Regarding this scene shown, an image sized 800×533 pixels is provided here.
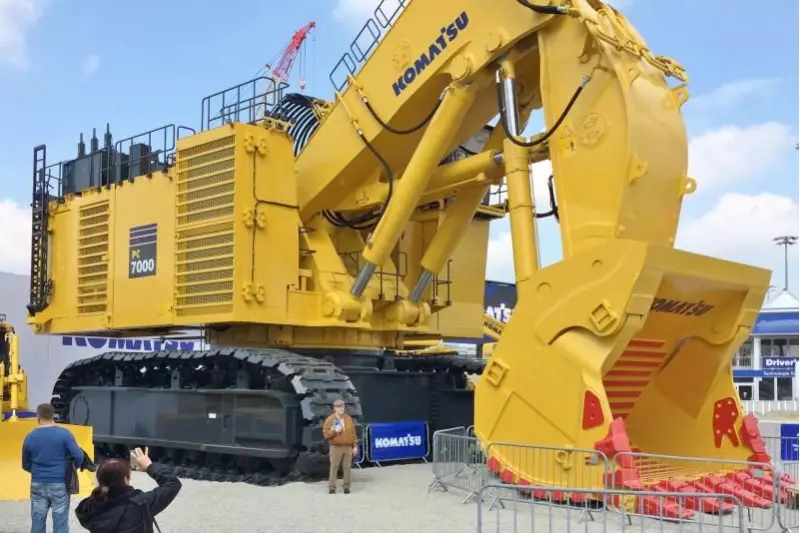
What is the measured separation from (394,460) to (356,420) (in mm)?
2667

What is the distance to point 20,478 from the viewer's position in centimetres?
971

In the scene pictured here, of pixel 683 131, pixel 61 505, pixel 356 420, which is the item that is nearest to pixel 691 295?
pixel 683 131

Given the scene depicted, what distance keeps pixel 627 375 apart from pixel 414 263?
17.2ft

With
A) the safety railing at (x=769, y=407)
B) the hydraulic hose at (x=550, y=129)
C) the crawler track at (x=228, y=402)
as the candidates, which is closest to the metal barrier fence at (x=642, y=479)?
the crawler track at (x=228, y=402)

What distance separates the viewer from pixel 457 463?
10375mm

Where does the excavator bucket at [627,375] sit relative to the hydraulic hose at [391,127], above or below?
below

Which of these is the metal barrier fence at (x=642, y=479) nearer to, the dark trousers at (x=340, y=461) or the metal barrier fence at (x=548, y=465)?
the metal barrier fence at (x=548, y=465)

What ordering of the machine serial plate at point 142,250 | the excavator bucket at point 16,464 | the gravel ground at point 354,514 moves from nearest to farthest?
the gravel ground at point 354,514
the excavator bucket at point 16,464
the machine serial plate at point 142,250

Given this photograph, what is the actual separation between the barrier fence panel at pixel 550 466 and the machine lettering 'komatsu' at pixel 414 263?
0.14 ft

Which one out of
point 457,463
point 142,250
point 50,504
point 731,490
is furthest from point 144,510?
point 142,250

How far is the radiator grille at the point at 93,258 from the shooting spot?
14.3 meters

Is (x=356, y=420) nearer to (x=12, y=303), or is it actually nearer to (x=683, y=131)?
(x=683, y=131)

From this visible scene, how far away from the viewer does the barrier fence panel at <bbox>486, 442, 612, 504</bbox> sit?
832 centimetres

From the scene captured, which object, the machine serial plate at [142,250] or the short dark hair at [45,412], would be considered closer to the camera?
the short dark hair at [45,412]
